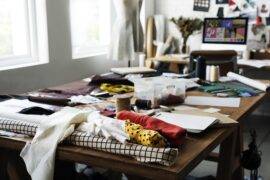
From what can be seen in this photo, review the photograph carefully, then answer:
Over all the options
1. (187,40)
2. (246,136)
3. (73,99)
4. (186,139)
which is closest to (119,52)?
(187,40)

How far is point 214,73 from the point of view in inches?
102

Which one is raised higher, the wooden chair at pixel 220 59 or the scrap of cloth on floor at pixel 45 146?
the wooden chair at pixel 220 59

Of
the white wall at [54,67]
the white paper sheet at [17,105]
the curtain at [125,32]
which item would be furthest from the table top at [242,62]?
the white paper sheet at [17,105]

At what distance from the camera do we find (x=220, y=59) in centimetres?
316

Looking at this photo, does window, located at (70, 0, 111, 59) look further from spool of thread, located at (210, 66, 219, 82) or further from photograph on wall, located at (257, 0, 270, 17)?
photograph on wall, located at (257, 0, 270, 17)

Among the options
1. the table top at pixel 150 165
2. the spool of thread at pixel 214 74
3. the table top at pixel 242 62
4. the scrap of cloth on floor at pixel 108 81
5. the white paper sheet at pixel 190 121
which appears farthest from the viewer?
the table top at pixel 242 62

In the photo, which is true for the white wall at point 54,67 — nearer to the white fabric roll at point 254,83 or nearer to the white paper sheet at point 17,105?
the white paper sheet at point 17,105

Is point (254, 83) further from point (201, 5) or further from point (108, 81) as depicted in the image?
point (201, 5)

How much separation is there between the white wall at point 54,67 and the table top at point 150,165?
158 centimetres

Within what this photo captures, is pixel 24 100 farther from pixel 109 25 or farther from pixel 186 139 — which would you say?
pixel 109 25

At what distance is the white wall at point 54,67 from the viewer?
2967mm

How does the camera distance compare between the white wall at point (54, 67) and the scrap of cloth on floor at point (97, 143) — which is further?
the white wall at point (54, 67)

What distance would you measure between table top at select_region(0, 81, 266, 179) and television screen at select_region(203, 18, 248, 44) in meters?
2.54

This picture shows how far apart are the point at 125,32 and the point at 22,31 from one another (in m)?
1.15
